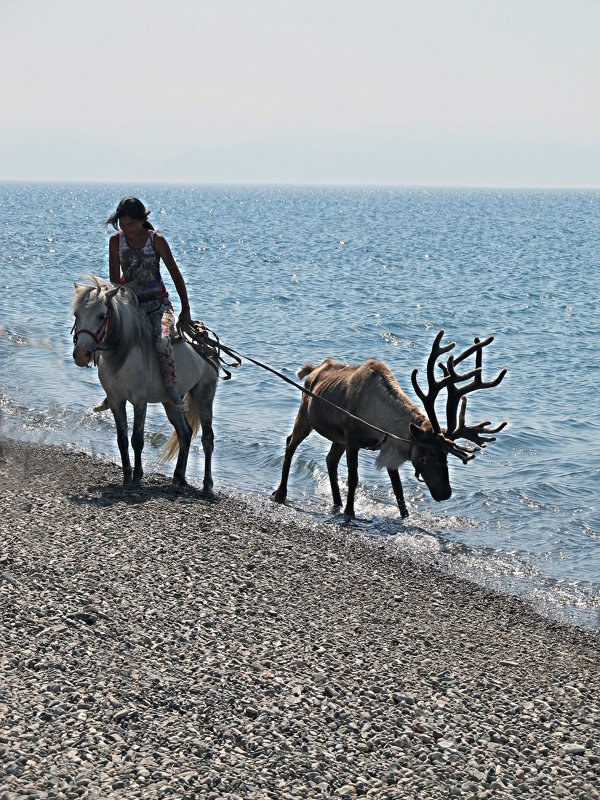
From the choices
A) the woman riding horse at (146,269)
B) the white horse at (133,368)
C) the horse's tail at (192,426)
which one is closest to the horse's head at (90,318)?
the white horse at (133,368)

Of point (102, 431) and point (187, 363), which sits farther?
point (102, 431)

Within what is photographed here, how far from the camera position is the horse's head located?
10539 mm

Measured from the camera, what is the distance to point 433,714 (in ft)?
22.7

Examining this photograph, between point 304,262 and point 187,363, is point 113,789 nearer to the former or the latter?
point 187,363

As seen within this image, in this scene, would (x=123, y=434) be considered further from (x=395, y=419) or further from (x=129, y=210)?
(x=395, y=419)

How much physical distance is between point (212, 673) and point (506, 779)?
1.95m

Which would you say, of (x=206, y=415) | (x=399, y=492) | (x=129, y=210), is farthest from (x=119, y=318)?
(x=399, y=492)

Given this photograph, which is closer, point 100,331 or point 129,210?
point 100,331

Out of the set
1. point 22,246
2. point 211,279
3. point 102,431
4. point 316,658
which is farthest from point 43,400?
point 22,246

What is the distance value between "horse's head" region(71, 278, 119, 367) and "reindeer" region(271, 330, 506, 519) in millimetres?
3150

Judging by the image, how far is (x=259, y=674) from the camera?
23.3ft

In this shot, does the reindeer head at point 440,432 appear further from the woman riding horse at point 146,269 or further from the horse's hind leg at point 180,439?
the woman riding horse at point 146,269

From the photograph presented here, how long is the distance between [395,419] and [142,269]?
11.1 ft

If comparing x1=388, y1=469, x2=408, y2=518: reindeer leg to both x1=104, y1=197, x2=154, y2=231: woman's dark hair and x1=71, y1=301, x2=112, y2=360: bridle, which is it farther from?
x1=104, y1=197, x2=154, y2=231: woman's dark hair
